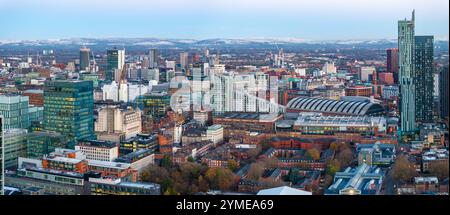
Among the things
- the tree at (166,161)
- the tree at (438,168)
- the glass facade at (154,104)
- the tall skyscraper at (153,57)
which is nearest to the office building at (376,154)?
the tree at (438,168)

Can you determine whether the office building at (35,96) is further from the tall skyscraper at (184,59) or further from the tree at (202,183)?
the tree at (202,183)

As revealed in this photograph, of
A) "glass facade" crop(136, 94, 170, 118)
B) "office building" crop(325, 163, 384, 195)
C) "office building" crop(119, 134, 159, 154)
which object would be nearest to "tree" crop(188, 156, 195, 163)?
"office building" crop(119, 134, 159, 154)

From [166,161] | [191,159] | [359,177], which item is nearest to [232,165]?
[191,159]

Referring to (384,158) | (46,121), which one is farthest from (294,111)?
(46,121)
